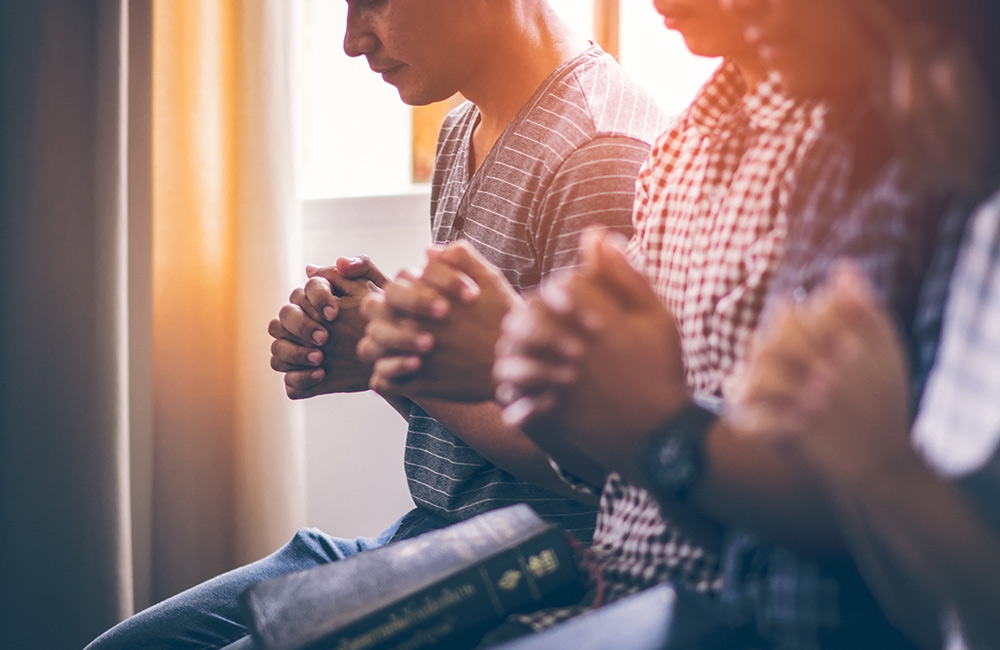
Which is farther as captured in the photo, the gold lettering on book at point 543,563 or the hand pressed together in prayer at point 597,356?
the gold lettering on book at point 543,563

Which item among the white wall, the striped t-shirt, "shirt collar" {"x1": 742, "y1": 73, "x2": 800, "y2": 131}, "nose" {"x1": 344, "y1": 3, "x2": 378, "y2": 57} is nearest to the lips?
"nose" {"x1": 344, "y1": 3, "x2": 378, "y2": 57}

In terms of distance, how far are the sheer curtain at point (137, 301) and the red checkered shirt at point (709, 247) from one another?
1042 millimetres

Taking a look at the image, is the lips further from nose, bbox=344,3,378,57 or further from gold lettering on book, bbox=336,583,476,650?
gold lettering on book, bbox=336,583,476,650

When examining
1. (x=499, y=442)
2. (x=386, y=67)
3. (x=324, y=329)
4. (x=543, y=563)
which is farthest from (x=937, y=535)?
(x=386, y=67)

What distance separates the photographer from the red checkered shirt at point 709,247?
24.5 inches

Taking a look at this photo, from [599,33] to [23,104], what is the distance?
3.92ft

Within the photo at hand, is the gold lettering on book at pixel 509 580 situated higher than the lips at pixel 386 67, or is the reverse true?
the lips at pixel 386 67

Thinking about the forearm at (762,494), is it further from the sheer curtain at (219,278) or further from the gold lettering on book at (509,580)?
the sheer curtain at (219,278)

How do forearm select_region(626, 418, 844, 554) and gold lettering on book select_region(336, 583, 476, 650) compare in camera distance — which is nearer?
forearm select_region(626, 418, 844, 554)

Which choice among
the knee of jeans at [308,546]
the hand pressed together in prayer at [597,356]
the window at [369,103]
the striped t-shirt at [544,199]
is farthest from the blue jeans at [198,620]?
the window at [369,103]

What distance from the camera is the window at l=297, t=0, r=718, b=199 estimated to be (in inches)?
74.4

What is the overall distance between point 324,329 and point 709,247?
21.2 inches

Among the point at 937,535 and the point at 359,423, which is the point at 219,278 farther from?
the point at 937,535

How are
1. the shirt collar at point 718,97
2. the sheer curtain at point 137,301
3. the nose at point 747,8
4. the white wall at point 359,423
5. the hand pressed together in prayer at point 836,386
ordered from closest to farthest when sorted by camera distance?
the hand pressed together in prayer at point 836,386
the nose at point 747,8
the shirt collar at point 718,97
the sheer curtain at point 137,301
the white wall at point 359,423
